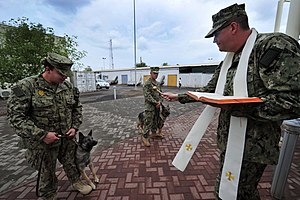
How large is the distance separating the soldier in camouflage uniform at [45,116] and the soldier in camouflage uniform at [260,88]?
1.78 metres

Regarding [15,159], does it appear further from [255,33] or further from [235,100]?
[255,33]

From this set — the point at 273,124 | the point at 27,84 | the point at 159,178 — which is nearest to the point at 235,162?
the point at 273,124

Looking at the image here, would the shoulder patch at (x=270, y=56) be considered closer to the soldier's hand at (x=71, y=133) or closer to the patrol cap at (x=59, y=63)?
the patrol cap at (x=59, y=63)

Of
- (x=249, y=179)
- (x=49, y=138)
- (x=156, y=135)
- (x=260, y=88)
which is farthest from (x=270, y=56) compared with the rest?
(x=156, y=135)

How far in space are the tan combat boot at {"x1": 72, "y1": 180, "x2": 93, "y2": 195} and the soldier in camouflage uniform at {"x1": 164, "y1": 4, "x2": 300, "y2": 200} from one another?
204 cm

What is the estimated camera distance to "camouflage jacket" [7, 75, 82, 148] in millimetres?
1721

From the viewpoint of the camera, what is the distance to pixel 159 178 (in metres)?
2.75

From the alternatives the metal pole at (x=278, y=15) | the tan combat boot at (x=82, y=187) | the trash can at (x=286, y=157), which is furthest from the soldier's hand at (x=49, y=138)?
the metal pole at (x=278, y=15)

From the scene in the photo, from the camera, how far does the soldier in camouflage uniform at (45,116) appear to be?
68.4 inches

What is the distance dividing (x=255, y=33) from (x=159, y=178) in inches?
97.8

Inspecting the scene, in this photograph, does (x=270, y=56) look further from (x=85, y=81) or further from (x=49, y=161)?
(x=85, y=81)

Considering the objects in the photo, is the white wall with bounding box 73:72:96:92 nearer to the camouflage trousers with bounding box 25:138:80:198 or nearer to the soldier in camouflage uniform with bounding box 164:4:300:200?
the camouflage trousers with bounding box 25:138:80:198

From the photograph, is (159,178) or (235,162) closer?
(235,162)

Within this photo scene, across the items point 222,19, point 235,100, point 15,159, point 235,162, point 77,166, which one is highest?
point 222,19
